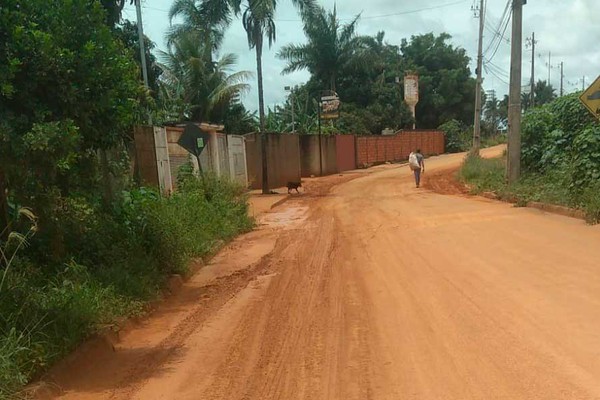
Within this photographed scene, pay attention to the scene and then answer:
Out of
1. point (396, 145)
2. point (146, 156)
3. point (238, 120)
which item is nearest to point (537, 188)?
point (146, 156)

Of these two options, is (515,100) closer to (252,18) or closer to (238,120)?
(252,18)

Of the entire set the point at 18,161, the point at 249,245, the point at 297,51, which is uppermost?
the point at 297,51

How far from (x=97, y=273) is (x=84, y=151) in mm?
1455

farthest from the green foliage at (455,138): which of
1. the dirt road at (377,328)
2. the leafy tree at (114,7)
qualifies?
the dirt road at (377,328)

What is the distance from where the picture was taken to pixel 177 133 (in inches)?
589

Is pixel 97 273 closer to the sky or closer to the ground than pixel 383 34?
closer to the ground

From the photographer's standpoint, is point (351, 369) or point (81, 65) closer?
point (351, 369)

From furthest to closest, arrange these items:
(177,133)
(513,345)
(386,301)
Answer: (177,133), (386,301), (513,345)

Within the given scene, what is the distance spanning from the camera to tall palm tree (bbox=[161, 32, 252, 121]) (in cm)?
3597

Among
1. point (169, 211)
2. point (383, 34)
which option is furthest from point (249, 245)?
point (383, 34)

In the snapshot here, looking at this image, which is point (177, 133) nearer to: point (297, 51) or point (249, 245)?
point (249, 245)

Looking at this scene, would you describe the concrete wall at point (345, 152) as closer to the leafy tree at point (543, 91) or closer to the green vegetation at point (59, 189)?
the green vegetation at point (59, 189)

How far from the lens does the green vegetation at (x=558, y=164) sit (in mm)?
13180

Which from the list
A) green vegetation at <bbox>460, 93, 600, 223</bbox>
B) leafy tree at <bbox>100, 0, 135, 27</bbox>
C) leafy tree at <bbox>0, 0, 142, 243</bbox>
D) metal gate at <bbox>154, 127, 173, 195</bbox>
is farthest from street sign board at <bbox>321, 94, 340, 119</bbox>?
leafy tree at <bbox>0, 0, 142, 243</bbox>
